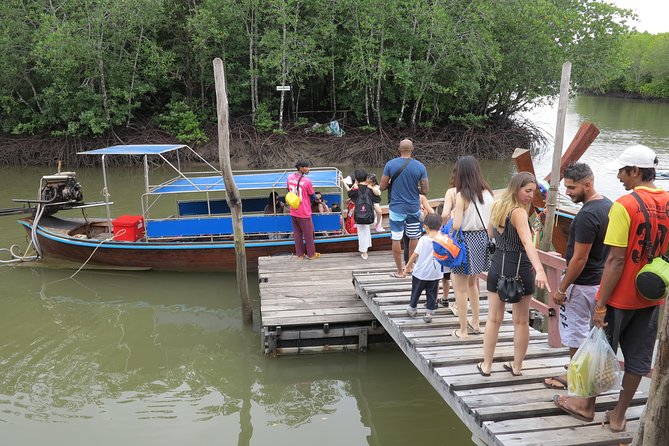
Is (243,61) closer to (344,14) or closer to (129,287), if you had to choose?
(344,14)

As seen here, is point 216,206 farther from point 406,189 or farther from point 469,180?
point 469,180

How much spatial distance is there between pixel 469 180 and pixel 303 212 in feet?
14.1

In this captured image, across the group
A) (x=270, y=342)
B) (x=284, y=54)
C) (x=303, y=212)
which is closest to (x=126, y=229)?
(x=303, y=212)

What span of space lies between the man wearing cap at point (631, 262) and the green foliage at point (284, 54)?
717 inches

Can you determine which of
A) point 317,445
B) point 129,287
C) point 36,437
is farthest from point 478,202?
point 129,287

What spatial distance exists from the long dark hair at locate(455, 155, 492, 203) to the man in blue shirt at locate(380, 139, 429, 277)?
1.98 metres

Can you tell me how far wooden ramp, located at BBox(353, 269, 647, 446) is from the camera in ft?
13.4

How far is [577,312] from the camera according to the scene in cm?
425

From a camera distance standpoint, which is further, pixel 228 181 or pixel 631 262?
pixel 228 181

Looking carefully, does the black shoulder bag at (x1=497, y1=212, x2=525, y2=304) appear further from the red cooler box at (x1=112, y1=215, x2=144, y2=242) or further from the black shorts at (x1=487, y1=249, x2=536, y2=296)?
the red cooler box at (x1=112, y1=215, x2=144, y2=242)

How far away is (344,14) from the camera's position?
22688 mm

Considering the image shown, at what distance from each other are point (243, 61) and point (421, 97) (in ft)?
25.9

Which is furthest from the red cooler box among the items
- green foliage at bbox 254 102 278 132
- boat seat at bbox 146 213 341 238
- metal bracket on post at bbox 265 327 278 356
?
green foliage at bbox 254 102 278 132

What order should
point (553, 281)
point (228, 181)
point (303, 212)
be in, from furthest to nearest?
point (303, 212) → point (228, 181) → point (553, 281)
